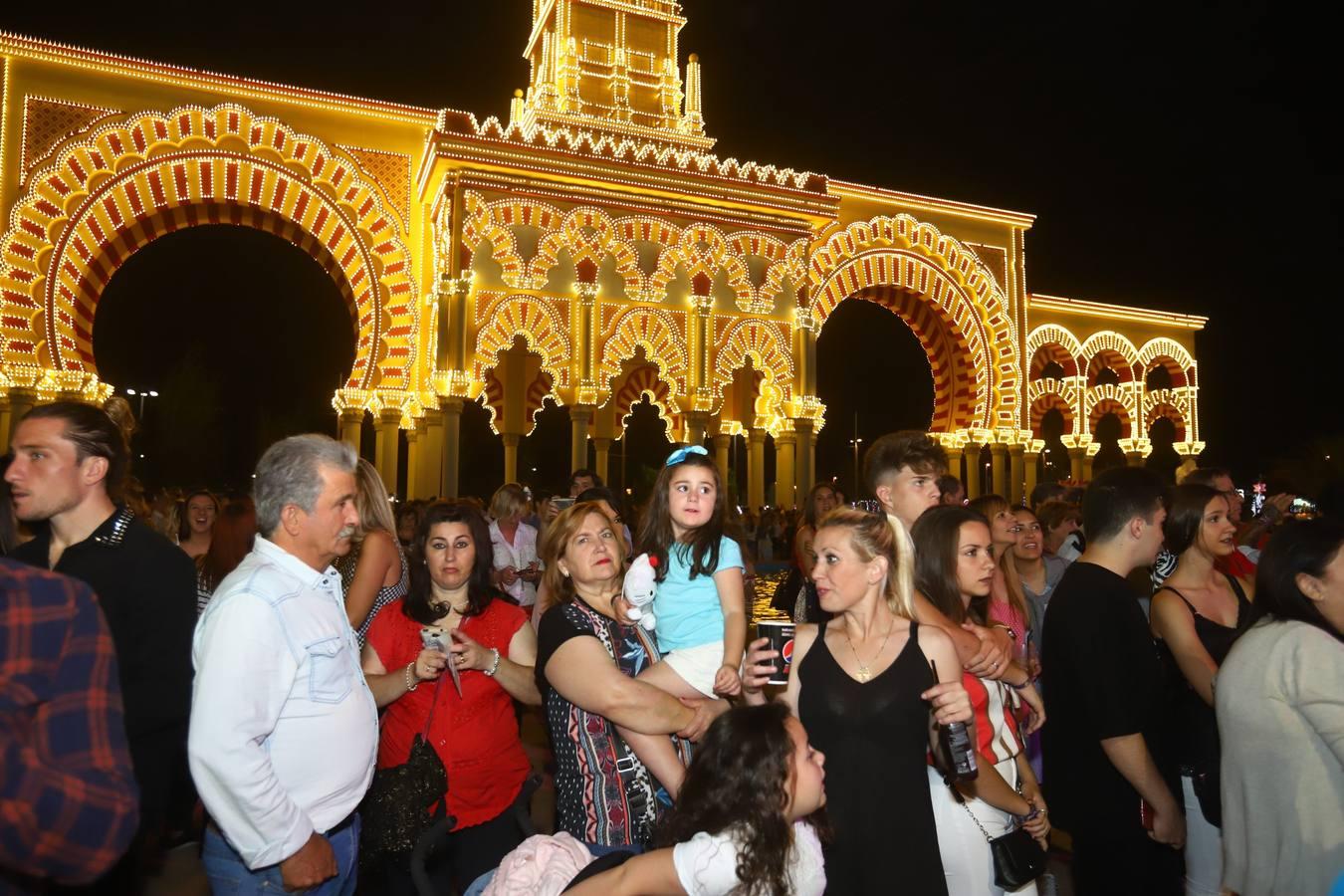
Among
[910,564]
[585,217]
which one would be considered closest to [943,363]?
[585,217]

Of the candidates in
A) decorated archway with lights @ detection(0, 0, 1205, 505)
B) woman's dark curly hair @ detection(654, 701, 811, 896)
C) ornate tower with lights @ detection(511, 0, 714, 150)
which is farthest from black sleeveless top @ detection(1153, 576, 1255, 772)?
ornate tower with lights @ detection(511, 0, 714, 150)

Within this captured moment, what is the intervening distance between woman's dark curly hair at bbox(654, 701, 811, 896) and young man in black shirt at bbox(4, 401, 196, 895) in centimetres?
159

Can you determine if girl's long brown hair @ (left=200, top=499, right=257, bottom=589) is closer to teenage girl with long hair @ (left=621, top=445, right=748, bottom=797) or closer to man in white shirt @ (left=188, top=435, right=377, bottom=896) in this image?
man in white shirt @ (left=188, top=435, right=377, bottom=896)

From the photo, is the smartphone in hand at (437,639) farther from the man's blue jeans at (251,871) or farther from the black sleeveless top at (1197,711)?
the black sleeveless top at (1197,711)

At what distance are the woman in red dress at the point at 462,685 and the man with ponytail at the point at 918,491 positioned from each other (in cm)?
158

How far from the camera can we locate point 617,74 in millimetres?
19016

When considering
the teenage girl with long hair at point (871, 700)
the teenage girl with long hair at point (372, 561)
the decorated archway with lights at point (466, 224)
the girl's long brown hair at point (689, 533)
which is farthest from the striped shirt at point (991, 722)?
the decorated archway with lights at point (466, 224)

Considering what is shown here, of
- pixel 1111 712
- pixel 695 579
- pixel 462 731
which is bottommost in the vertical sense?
pixel 462 731

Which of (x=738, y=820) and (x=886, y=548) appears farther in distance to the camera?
(x=886, y=548)

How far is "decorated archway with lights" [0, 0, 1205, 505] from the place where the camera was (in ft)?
44.4

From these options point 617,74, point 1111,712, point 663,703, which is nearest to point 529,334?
point 617,74

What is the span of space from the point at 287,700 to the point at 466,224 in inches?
503

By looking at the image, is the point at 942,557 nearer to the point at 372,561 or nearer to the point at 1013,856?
the point at 1013,856

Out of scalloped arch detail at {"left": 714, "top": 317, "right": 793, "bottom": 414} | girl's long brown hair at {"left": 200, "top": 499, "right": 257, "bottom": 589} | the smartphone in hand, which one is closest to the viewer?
A: the smartphone in hand
